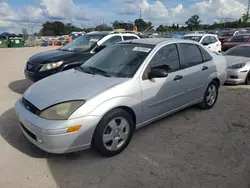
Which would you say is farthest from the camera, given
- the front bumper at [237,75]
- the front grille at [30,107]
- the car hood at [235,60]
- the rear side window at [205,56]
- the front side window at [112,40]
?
the car hood at [235,60]

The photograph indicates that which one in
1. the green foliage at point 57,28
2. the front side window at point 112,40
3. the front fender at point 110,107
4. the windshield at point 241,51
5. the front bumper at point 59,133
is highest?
the green foliage at point 57,28

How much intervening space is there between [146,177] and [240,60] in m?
6.16

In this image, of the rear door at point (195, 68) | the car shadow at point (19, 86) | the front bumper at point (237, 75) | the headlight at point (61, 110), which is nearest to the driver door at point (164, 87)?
the rear door at point (195, 68)

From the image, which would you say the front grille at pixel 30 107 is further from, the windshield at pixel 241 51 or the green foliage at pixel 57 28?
the green foliage at pixel 57 28

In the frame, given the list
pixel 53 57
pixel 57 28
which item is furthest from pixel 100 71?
pixel 57 28

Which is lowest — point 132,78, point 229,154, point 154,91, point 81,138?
point 229,154

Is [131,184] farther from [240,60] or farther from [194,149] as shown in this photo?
[240,60]

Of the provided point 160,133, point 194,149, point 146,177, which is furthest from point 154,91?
point 146,177

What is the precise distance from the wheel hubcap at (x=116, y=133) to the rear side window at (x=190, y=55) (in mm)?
1661

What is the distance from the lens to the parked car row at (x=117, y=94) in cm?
266

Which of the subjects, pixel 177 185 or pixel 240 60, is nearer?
pixel 177 185

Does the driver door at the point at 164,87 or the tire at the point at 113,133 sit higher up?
the driver door at the point at 164,87

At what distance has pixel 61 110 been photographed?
2.67 meters

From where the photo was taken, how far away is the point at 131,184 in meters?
2.51
